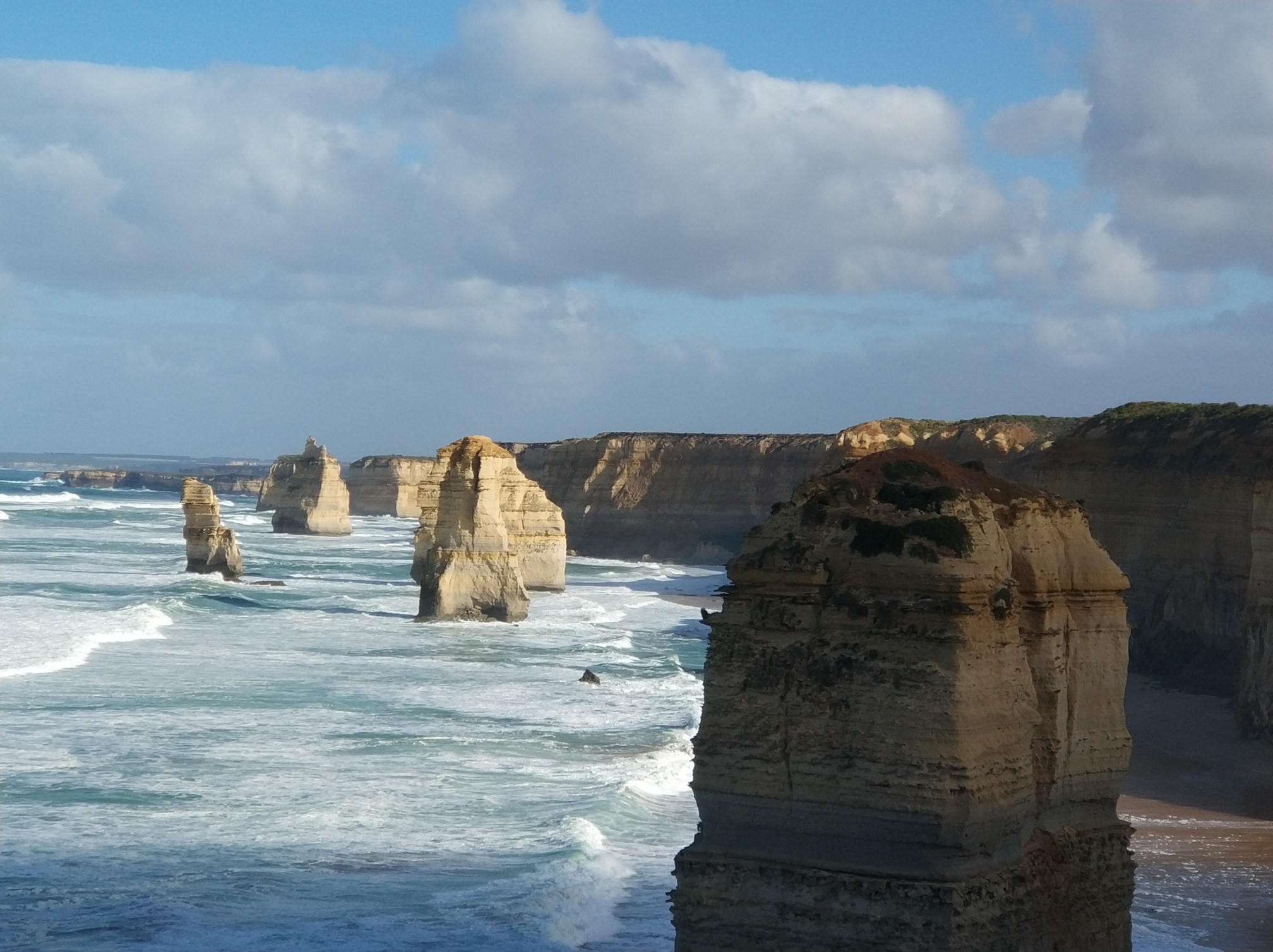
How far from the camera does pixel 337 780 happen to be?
21375 millimetres

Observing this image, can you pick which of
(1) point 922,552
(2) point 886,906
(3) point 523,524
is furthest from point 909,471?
(3) point 523,524

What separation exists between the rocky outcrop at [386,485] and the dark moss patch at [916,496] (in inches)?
4857

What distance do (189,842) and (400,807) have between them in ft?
9.69

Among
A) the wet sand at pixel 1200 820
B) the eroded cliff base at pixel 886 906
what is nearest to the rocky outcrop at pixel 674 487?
the wet sand at pixel 1200 820

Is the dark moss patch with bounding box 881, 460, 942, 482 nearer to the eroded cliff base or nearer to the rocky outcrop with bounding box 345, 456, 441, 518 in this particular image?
the eroded cliff base

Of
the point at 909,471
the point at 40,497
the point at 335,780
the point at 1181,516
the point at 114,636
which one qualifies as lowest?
the point at 335,780

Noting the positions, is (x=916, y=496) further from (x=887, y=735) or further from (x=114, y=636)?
(x=114, y=636)

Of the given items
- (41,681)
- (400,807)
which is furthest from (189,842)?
(41,681)

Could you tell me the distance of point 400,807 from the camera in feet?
65.5

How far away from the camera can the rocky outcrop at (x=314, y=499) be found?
3792 inches

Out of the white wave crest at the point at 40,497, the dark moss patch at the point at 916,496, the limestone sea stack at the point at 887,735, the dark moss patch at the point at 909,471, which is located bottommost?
the white wave crest at the point at 40,497

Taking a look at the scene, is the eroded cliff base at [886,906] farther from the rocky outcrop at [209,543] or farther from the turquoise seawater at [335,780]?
the rocky outcrop at [209,543]

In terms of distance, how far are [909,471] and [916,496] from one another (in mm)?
378

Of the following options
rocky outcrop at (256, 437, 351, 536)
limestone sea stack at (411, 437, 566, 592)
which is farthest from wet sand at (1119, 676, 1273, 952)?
Answer: rocky outcrop at (256, 437, 351, 536)
